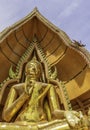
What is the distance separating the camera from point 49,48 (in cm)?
386

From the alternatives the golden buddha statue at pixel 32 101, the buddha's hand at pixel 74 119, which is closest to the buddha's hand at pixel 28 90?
the golden buddha statue at pixel 32 101

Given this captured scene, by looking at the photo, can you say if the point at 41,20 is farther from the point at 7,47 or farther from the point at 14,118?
the point at 14,118

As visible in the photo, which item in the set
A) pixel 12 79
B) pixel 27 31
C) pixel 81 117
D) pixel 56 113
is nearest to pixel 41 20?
pixel 27 31

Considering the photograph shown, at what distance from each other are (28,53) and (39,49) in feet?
0.41

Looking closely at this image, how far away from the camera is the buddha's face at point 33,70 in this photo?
3.43 metres

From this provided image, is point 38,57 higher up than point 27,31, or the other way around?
point 27,31

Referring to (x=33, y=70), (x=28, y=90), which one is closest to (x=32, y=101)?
(x=28, y=90)

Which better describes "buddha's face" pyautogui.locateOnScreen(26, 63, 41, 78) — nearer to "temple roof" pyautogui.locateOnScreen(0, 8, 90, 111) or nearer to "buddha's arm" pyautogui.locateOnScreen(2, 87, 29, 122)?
"buddha's arm" pyautogui.locateOnScreen(2, 87, 29, 122)

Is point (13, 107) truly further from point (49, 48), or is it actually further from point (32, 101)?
point (49, 48)

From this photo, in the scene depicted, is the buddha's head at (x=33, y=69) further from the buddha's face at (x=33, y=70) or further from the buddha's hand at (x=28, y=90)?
the buddha's hand at (x=28, y=90)

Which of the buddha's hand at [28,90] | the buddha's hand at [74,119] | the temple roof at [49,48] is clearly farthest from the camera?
the temple roof at [49,48]

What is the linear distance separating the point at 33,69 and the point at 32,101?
0.31 meters

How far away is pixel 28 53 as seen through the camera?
12.4ft

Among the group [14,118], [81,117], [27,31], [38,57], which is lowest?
[81,117]
